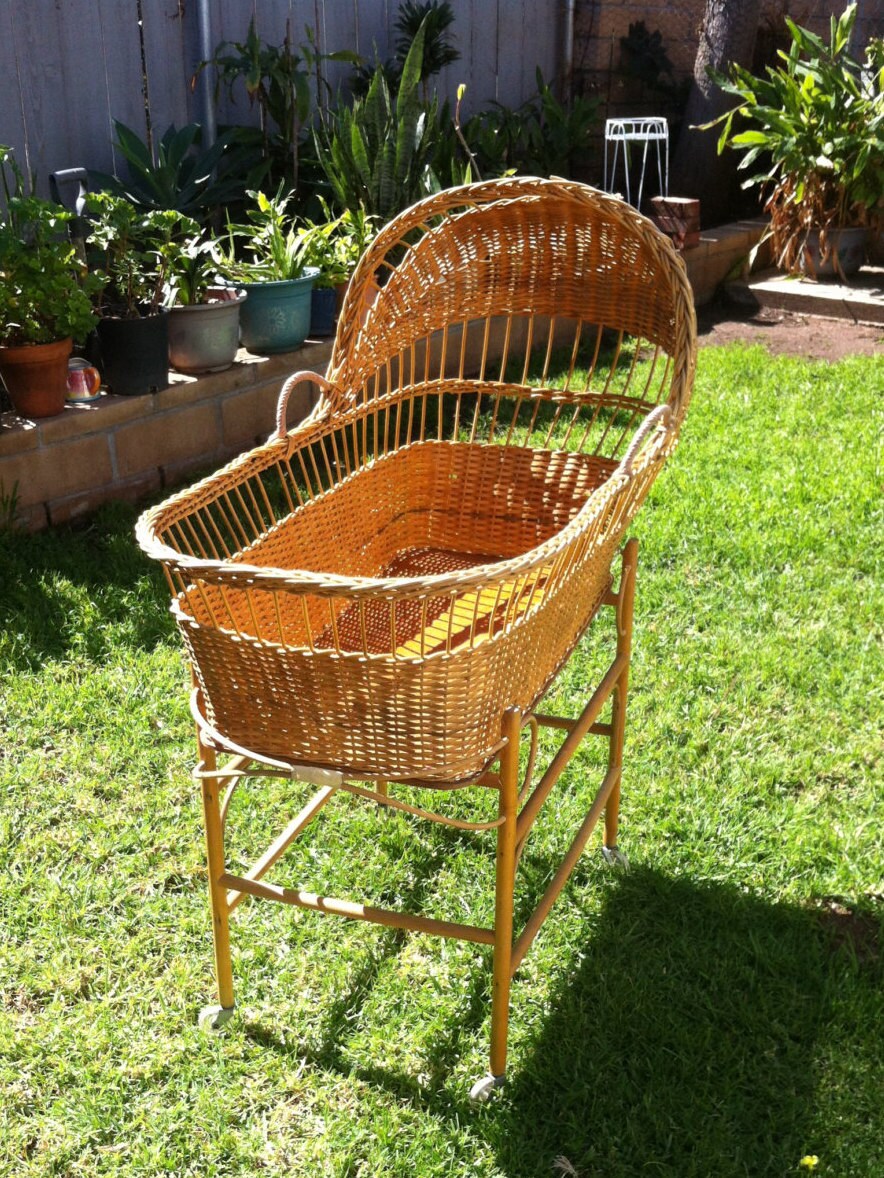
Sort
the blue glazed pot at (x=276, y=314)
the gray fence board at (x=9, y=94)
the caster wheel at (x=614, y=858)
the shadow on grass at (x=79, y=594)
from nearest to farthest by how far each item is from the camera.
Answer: the caster wheel at (x=614, y=858) < the shadow on grass at (x=79, y=594) < the blue glazed pot at (x=276, y=314) < the gray fence board at (x=9, y=94)

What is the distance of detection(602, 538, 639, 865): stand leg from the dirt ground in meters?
3.53

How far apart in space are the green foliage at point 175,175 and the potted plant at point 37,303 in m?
0.95

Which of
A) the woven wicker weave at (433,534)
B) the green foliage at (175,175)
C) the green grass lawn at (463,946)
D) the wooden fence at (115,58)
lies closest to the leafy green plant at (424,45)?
the wooden fence at (115,58)

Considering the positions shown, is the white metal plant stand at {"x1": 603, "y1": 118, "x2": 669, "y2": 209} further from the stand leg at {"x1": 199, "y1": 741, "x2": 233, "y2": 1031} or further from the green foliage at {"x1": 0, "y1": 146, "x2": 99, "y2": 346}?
the stand leg at {"x1": 199, "y1": 741, "x2": 233, "y2": 1031}

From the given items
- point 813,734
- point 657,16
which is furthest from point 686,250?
point 813,734

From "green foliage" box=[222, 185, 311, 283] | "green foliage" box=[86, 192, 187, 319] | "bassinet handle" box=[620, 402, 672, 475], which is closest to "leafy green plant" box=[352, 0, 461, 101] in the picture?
"green foliage" box=[222, 185, 311, 283]

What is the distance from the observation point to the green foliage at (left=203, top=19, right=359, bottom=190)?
16.1ft

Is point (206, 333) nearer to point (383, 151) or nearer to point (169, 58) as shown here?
point (383, 151)

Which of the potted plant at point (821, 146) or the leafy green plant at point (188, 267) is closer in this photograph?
the leafy green plant at point (188, 267)

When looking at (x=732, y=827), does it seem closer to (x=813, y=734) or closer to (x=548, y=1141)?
(x=813, y=734)

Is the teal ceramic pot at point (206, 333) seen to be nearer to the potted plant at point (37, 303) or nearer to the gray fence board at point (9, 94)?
the potted plant at point (37, 303)

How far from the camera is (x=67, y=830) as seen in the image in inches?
96.1

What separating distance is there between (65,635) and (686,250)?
420 cm

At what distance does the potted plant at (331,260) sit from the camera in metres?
4.49
